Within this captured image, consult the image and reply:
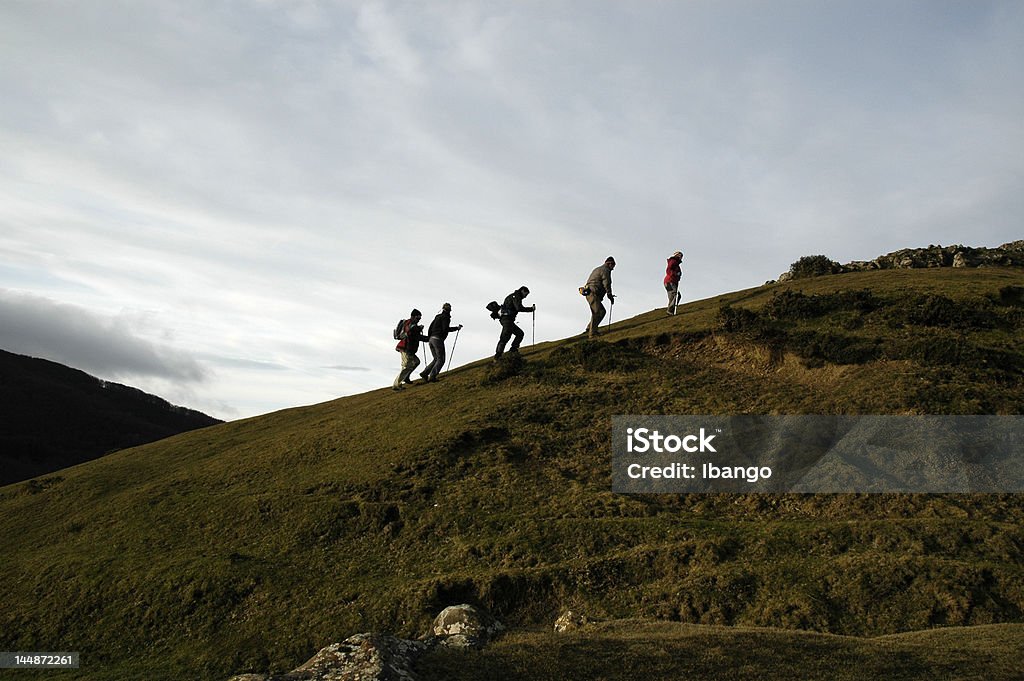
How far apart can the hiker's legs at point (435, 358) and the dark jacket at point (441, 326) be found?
0.72 ft

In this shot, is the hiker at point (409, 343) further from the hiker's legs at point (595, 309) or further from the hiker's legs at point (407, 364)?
the hiker's legs at point (595, 309)

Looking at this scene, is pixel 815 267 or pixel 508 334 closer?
pixel 508 334

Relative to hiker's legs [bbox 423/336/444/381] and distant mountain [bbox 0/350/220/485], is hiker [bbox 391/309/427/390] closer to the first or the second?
hiker's legs [bbox 423/336/444/381]

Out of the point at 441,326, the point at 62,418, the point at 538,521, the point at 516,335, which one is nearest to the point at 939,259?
the point at 516,335

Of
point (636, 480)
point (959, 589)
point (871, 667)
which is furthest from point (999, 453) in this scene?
point (871, 667)

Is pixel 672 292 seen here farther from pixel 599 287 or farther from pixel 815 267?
pixel 815 267

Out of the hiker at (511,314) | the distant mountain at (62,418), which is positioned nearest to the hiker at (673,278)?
the hiker at (511,314)

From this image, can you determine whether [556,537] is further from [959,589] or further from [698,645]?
[959,589]

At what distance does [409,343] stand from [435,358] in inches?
63.1

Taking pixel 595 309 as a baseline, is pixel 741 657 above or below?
below

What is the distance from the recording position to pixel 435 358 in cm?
3522

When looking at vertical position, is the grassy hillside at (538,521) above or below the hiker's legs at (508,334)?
below

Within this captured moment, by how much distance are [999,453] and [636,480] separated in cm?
1180

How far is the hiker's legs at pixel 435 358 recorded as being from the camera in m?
34.2
